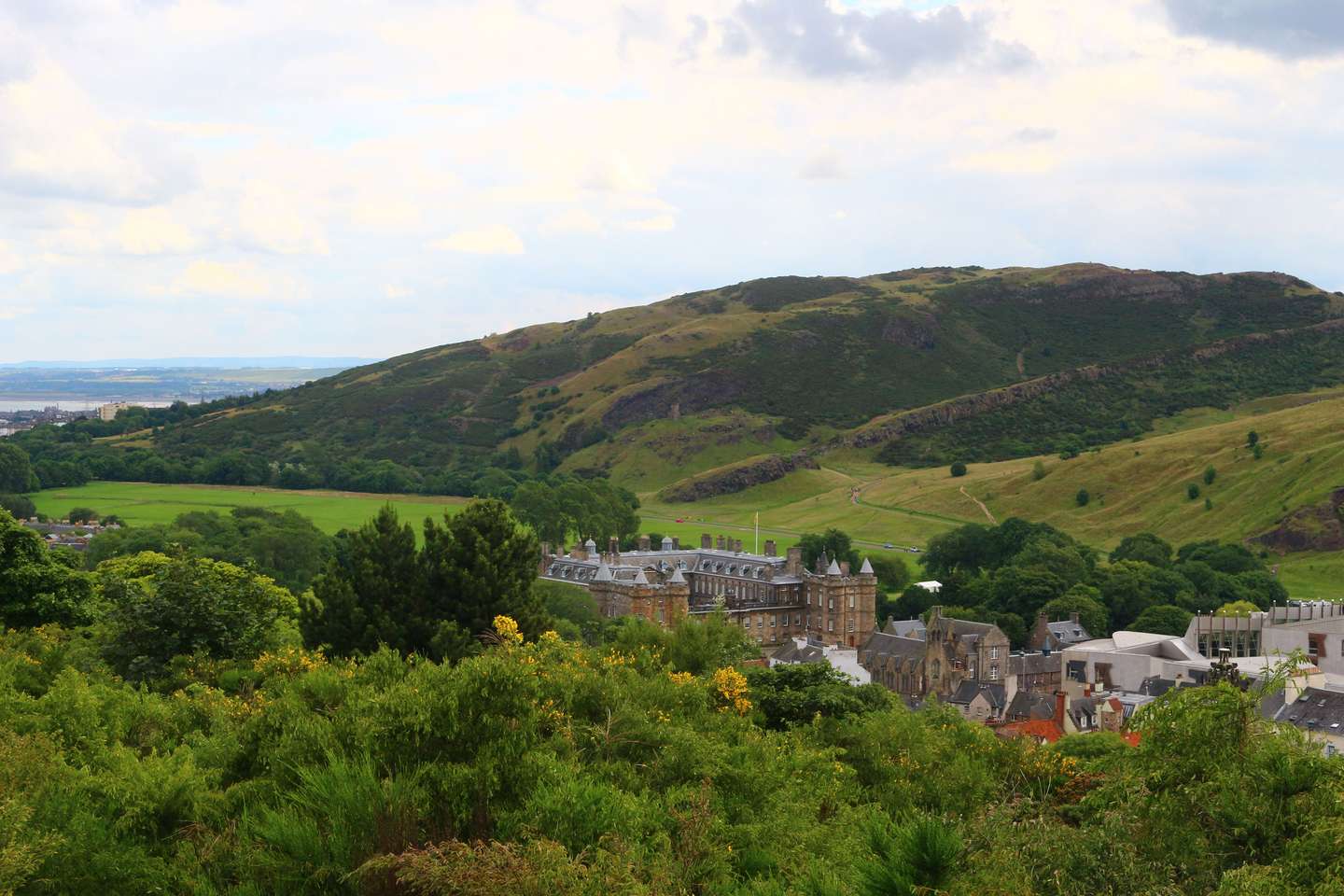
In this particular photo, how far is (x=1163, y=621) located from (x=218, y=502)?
357 ft

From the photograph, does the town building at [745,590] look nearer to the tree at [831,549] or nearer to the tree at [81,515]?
the tree at [831,549]

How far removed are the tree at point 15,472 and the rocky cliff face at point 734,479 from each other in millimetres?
82227

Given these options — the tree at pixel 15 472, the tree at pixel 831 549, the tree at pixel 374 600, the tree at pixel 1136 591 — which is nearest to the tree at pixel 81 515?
the tree at pixel 15 472

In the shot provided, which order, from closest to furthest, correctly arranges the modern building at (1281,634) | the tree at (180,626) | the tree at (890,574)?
the tree at (180,626) < the modern building at (1281,634) < the tree at (890,574)

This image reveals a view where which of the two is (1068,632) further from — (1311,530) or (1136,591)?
(1311,530)

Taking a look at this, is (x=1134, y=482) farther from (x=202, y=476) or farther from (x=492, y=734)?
(x=492, y=734)

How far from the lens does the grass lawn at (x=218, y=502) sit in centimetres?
14450

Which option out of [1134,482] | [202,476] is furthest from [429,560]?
[202,476]

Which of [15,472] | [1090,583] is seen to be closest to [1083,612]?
[1090,583]

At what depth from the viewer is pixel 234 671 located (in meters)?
34.2

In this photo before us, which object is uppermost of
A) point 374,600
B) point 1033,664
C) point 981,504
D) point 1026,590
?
point 374,600

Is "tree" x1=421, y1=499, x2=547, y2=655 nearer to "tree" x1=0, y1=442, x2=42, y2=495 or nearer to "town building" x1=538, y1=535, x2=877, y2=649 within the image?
"town building" x1=538, y1=535, x2=877, y2=649

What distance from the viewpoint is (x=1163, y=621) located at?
94875mm

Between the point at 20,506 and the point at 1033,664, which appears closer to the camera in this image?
the point at 1033,664
